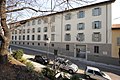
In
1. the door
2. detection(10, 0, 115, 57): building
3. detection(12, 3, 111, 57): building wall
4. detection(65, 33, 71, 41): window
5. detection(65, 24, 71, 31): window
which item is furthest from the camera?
detection(65, 24, 71, 31): window

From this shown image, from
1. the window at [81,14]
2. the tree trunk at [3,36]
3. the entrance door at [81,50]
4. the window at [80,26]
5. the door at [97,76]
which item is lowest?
the door at [97,76]

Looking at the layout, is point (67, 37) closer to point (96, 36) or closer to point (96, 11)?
point (96, 36)

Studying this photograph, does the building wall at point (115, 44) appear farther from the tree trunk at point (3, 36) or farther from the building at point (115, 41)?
the tree trunk at point (3, 36)

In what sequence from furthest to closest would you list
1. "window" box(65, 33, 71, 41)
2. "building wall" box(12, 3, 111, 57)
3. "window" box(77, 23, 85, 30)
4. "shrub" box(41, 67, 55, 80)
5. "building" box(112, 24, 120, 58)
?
"window" box(65, 33, 71, 41)
"window" box(77, 23, 85, 30)
"building wall" box(12, 3, 111, 57)
"building" box(112, 24, 120, 58)
"shrub" box(41, 67, 55, 80)

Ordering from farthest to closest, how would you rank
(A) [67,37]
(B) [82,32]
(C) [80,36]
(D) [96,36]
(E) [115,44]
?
(A) [67,37]
(C) [80,36]
(B) [82,32]
(D) [96,36]
(E) [115,44]

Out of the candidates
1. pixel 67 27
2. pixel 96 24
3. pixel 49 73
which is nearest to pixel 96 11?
pixel 96 24

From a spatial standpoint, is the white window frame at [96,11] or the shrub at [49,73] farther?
the white window frame at [96,11]

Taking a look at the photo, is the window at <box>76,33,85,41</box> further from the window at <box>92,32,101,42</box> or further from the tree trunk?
the tree trunk

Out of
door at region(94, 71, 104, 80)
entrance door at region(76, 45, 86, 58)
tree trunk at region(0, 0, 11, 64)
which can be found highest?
tree trunk at region(0, 0, 11, 64)

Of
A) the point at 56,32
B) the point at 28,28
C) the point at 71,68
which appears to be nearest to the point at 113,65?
the point at 71,68

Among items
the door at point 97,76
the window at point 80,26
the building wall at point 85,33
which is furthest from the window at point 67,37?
the door at point 97,76

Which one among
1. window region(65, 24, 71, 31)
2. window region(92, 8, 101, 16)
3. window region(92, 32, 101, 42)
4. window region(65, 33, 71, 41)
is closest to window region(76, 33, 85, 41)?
window region(65, 33, 71, 41)

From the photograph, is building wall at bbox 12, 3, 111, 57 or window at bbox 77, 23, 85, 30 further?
window at bbox 77, 23, 85, 30

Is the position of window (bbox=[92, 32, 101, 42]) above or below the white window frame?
below
